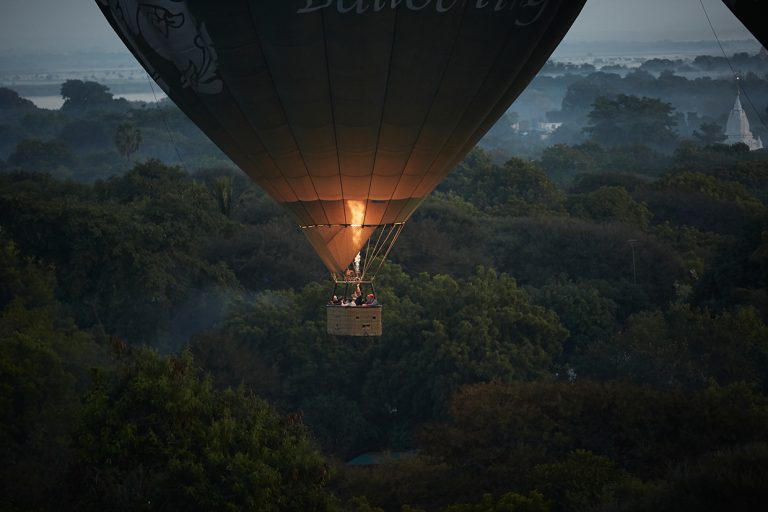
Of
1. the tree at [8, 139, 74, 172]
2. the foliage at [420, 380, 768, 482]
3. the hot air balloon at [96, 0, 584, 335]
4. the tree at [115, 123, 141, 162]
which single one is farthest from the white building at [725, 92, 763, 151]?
the hot air balloon at [96, 0, 584, 335]

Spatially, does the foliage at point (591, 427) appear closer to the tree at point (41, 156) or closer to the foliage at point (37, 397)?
the foliage at point (37, 397)

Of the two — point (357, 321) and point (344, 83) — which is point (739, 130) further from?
point (344, 83)

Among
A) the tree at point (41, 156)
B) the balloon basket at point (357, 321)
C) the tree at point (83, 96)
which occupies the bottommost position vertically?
the balloon basket at point (357, 321)

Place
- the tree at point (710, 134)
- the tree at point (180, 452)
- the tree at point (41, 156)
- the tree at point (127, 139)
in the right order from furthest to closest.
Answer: the tree at point (710, 134)
the tree at point (41, 156)
the tree at point (127, 139)
the tree at point (180, 452)

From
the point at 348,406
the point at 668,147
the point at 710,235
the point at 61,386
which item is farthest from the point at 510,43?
the point at 668,147

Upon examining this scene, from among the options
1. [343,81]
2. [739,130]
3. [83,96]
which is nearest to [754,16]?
[343,81]

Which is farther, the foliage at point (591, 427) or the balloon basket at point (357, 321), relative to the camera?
the foliage at point (591, 427)

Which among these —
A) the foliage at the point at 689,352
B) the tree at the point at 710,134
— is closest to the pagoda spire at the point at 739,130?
the tree at the point at 710,134
